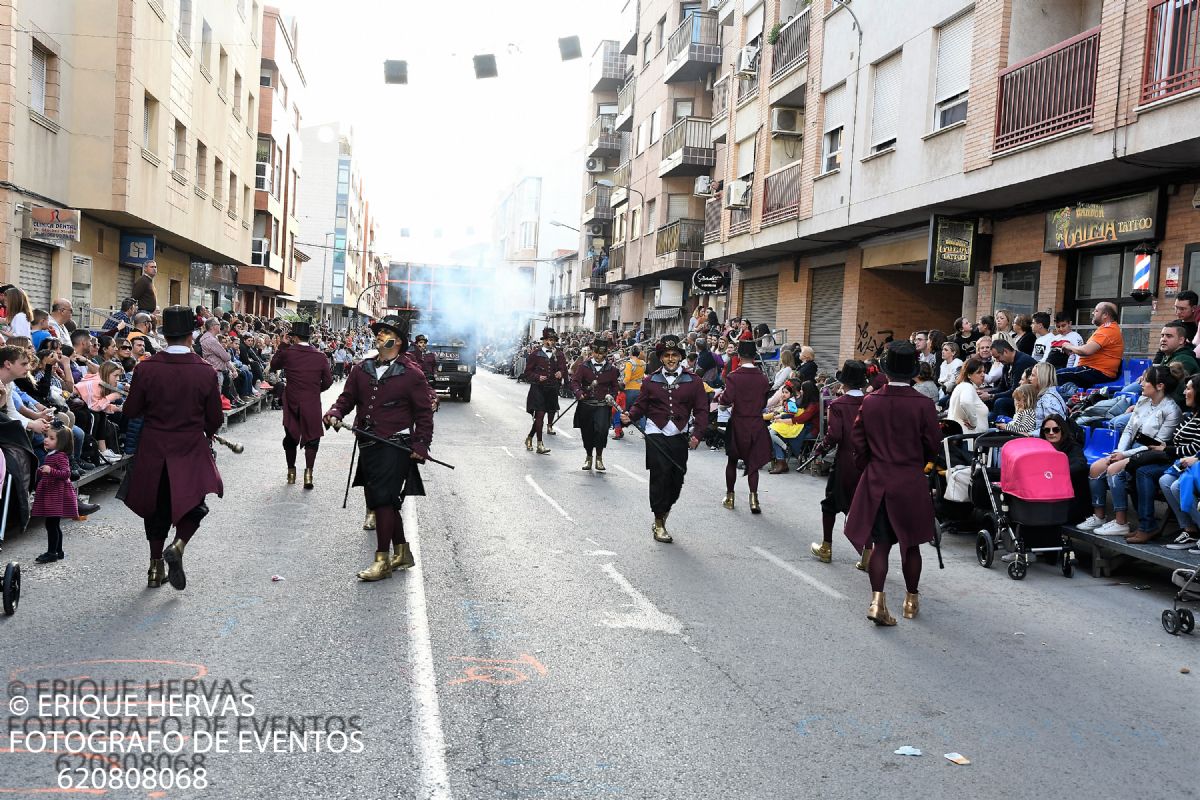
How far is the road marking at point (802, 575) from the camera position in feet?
25.8

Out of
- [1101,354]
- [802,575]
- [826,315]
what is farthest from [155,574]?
[826,315]

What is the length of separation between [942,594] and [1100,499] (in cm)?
284

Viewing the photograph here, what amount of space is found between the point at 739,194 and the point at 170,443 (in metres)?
21.1

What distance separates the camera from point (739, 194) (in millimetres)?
→ 26422

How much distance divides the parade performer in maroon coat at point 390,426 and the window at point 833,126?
1512 centimetres

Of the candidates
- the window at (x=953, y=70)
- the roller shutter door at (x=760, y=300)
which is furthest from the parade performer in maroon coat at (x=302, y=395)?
the roller shutter door at (x=760, y=300)

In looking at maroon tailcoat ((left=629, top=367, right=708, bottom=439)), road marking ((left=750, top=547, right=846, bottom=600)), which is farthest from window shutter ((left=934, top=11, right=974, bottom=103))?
road marking ((left=750, top=547, right=846, bottom=600))

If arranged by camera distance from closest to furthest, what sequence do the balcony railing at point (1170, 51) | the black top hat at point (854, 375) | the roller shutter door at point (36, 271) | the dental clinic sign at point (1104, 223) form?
the black top hat at point (854, 375)
the balcony railing at point (1170, 51)
the dental clinic sign at point (1104, 223)
the roller shutter door at point (36, 271)

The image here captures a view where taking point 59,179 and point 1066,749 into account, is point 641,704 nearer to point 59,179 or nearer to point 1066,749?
point 1066,749

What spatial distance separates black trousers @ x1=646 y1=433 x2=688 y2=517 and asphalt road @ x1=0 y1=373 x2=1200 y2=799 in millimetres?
476

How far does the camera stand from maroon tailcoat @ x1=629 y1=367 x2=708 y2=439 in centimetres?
1040

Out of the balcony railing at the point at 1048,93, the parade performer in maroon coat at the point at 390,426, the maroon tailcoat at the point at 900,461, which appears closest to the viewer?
the maroon tailcoat at the point at 900,461

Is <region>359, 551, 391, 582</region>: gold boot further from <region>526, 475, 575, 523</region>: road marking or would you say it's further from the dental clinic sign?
the dental clinic sign

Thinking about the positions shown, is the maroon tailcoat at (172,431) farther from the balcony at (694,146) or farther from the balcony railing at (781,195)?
the balcony at (694,146)
